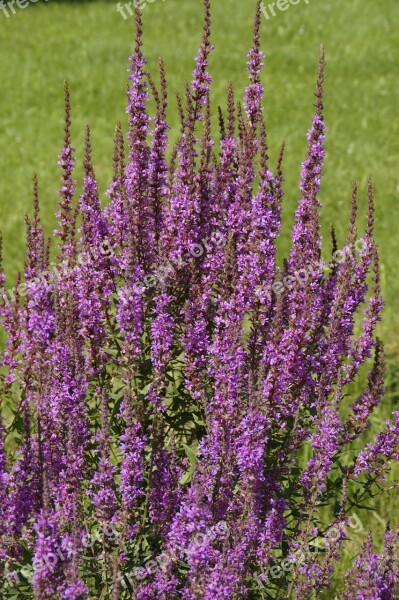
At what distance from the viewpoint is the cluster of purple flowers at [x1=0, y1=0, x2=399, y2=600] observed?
11.1ft

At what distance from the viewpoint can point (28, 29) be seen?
17016mm

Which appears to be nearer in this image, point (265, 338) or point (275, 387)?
point (275, 387)

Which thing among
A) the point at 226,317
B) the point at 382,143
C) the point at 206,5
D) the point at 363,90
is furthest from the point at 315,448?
the point at 363,90

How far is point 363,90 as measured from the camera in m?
13.8

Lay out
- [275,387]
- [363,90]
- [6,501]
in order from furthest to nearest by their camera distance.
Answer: [363,90]
[275,387]
[6,501]

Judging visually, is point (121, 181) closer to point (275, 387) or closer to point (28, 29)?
point (275, 387)

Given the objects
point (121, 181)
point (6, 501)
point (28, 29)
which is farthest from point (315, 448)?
point (28, 29)

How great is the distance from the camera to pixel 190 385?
3824 mm

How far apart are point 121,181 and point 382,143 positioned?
28.0 ft

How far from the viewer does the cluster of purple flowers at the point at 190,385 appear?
3389 mm

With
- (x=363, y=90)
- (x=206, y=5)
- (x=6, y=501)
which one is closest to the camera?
(x=6, y=501)

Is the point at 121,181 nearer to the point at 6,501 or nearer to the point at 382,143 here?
the point at 6,501

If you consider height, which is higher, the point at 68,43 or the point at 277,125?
the point at 68,43

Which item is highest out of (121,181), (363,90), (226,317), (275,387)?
(363,90)
